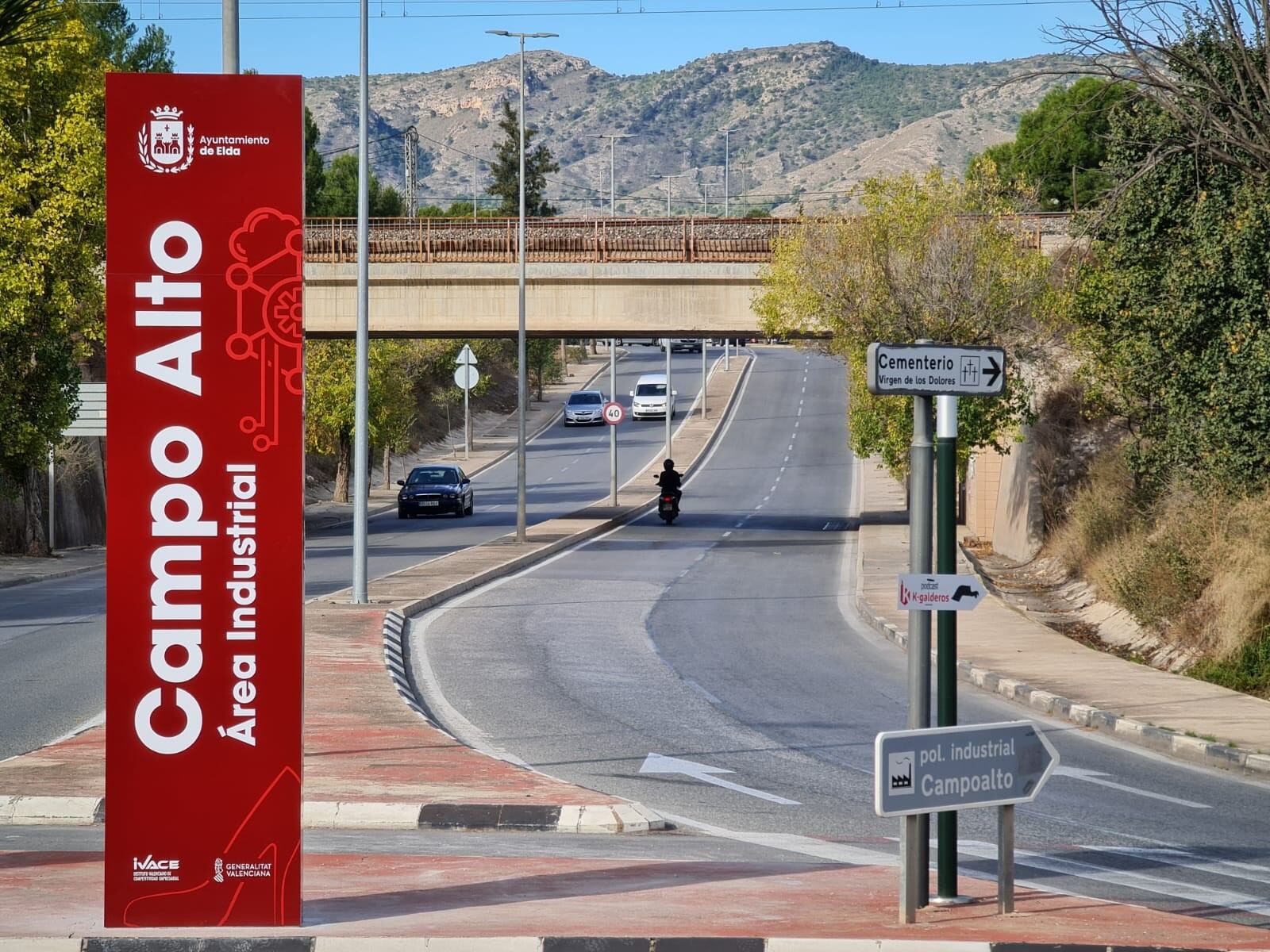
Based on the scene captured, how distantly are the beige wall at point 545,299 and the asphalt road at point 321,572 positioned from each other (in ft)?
19.4

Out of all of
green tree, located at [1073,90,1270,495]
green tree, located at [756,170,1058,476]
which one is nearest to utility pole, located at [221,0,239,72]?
green tree, located at [1073,90,1270,495]

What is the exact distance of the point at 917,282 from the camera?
34.4m

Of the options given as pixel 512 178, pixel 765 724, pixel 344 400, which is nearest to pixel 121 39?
pixel 344 400

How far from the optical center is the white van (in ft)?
284

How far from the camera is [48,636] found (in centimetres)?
2036

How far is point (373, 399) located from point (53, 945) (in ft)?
166

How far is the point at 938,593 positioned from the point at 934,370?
3.59 ft

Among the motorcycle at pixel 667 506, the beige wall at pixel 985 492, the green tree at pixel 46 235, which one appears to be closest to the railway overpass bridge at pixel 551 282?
the motorcycle at pixel 667 506

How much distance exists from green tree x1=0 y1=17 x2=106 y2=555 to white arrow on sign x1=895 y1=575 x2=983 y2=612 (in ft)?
90.2

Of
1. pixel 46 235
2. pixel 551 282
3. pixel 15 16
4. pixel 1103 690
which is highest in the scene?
pixel 46 235

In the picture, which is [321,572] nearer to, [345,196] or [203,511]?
[203,511]

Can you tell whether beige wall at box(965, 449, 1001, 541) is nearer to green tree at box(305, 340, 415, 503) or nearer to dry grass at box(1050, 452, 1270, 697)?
dry grass at box(1050, 452, 1270, 697)

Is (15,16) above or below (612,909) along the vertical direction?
above

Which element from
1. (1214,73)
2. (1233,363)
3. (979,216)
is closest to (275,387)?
(1233,363)
